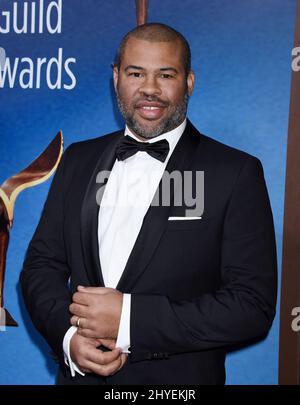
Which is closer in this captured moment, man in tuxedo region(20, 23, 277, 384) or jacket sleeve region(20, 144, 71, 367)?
man in tuxedo region(20, 23, 277, 384)

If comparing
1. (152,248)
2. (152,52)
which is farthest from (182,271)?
(152,52)

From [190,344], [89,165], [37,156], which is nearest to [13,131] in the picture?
[37,156]

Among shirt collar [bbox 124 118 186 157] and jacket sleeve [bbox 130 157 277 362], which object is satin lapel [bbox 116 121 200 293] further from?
shirt collar [bbox 124 118 186 157]

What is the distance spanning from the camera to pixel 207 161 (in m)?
2.10

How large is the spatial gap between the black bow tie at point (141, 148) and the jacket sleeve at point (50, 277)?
0.84ft

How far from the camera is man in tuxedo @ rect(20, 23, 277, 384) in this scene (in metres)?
1.88

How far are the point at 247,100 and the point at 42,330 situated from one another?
4.64ft

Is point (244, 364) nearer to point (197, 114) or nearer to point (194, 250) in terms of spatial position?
point (194, 250)

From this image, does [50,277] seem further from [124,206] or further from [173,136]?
[173,136]

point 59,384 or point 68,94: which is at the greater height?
point 68,94

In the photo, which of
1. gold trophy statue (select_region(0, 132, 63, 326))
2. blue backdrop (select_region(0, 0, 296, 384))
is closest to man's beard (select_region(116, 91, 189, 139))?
blue backdrop (select_region(0, 0, 296, 384))

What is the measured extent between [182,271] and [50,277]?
0.49m

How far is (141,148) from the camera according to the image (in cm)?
218

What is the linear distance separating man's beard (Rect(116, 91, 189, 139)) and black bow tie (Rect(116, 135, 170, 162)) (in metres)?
0.05
